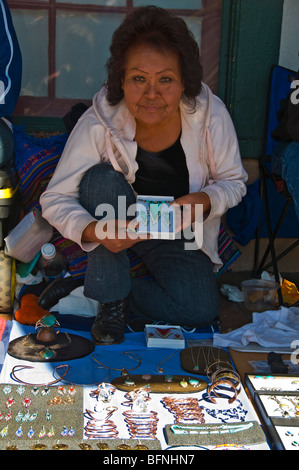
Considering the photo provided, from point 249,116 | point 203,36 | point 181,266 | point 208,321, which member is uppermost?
point 203,36

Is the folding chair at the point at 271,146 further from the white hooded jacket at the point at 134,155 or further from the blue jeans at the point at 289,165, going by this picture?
the white hooded jacket at the point at 134,155

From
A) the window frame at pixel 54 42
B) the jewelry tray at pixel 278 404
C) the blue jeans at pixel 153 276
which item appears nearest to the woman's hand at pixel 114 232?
the blue jeans at pixel 153 276

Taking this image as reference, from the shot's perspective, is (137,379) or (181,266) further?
(181,266)

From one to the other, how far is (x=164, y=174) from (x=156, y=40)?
2.04 feet

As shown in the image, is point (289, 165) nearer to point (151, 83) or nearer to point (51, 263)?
point (151, 83)

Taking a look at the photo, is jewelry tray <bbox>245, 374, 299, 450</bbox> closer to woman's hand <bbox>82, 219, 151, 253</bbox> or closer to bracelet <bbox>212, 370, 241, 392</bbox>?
bracelet <bbox>212, 370, 241, 392</bbox>

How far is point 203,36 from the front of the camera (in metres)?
3.91

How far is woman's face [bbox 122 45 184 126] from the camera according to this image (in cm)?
264

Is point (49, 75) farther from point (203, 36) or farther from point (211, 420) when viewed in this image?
point (211, 420)

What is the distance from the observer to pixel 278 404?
2.19 m

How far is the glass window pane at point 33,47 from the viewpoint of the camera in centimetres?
382

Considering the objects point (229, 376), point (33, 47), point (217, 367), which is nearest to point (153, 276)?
point (217, 367)
